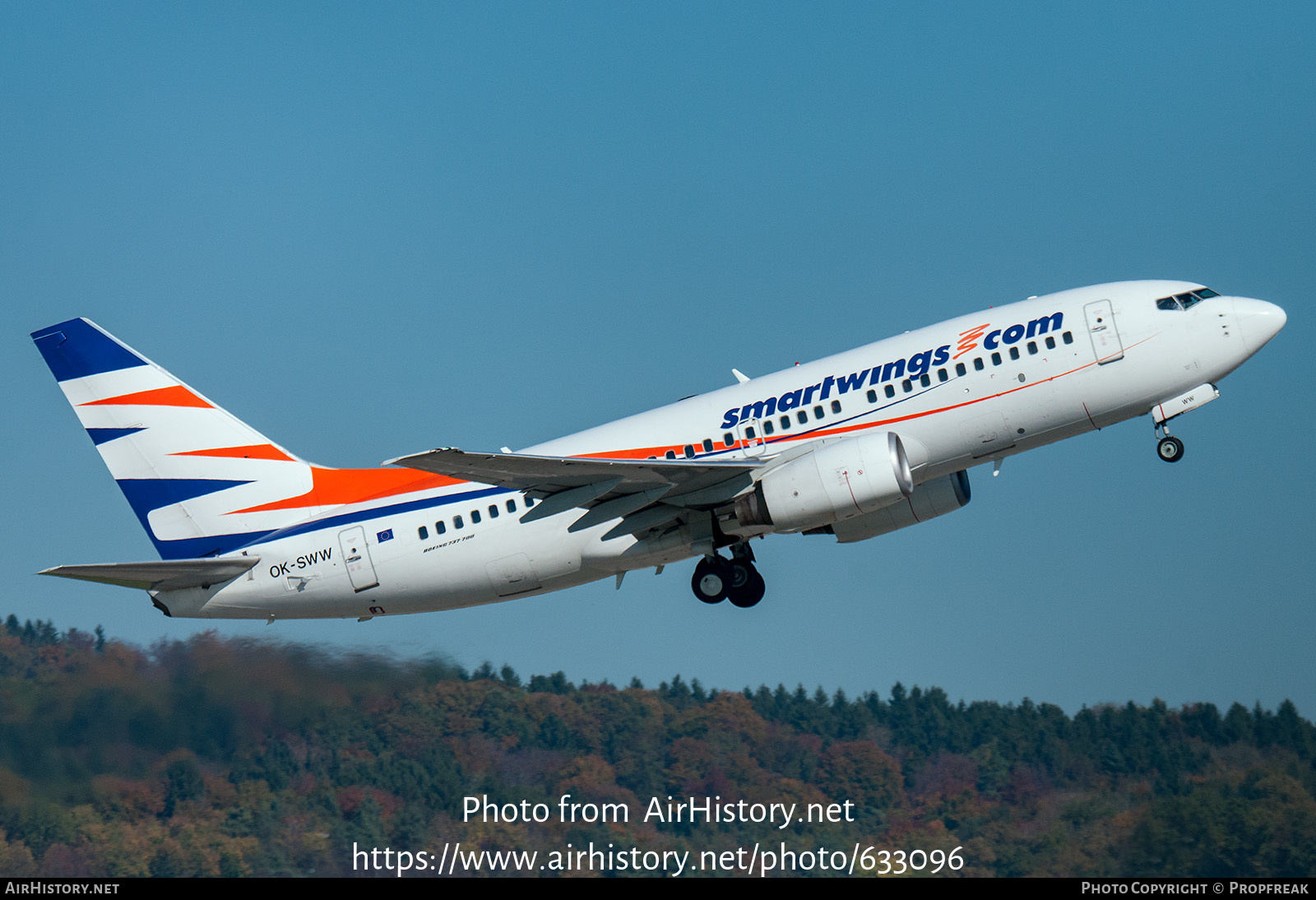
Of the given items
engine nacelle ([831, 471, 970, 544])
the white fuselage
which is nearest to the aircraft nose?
the white fuselage

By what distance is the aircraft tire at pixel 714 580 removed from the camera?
34062 mm

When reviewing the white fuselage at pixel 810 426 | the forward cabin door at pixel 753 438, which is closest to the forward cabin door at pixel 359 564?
the white fuselage at pixel 810 426

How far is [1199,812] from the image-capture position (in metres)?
39.2

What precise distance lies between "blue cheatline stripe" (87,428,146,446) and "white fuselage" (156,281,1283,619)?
476cm

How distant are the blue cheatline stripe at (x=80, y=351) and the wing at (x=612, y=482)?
11465 millimetres

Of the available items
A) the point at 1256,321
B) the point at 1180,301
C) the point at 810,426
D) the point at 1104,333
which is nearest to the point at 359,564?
the point at 810,426

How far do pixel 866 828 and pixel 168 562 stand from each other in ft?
94.7

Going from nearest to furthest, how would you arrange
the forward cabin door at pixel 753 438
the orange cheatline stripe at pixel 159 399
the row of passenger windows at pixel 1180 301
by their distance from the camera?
the row of passenger windows at pixel 1180 301, the forward cabin door at pixel 753 438, the orange cheatline stripe at pixel 159 399

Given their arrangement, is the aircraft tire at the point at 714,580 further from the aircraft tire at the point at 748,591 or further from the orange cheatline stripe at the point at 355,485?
the orange cheatline stripe at the point at 355,485

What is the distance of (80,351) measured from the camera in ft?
121

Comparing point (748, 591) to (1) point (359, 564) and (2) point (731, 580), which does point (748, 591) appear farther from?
(1) point (359, 564)

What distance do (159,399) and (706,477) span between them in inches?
575
